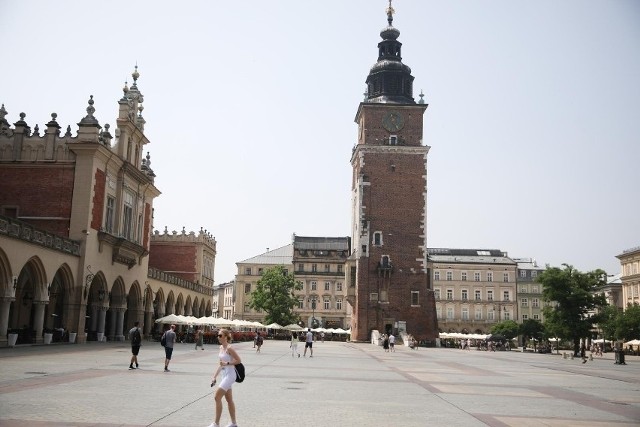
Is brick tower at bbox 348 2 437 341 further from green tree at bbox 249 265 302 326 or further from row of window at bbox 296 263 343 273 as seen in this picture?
row of window at bbox 296 263 343 273

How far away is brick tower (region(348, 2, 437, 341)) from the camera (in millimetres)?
70625

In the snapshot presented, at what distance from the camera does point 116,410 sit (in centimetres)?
1205

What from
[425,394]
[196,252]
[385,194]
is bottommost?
[425,394]

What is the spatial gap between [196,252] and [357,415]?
2362 inches

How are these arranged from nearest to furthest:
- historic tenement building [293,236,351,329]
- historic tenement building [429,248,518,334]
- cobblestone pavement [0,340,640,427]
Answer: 1. cobblestone pavement [0,340,640,427]
2. historic tenement building [293,236,351,329]
3. historic tenement building [429,248,518,334]

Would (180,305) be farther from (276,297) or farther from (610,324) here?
(610,324)

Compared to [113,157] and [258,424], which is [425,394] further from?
[113,157]

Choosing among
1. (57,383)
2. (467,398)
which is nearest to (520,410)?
(467,398)

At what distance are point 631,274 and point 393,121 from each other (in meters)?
40.8

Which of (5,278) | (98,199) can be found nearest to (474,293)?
(98,199)

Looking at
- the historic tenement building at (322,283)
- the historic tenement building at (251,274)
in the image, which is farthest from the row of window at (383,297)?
the historic tenement building at (251,274)

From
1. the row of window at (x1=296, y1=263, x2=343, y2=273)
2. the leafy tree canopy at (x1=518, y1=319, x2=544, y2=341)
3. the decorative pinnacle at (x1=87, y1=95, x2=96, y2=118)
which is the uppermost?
the decorative pinnacle at (x1=87, y1=95, x2=96, y2=118)

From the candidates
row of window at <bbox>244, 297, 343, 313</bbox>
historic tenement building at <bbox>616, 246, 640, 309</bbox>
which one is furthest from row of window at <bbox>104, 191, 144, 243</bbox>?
historic tenement building at <bbox>616, 246, 640, 309</bbox>

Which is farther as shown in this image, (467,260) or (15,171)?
(467,260)
